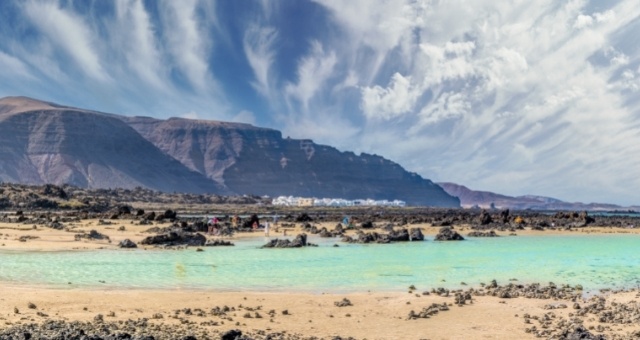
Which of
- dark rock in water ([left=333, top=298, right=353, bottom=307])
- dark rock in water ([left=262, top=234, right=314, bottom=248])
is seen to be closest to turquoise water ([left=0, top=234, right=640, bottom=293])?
dark rock in water ([left=262, top=234, right=314, bottom=248])

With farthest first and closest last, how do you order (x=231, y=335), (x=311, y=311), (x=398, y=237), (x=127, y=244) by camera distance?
(x=398, y=237), (x=127, y=244), (x=311, y=311), (x=231, y=335)

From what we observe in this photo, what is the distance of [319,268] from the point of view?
27.5 metres

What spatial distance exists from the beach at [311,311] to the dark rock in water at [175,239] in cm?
1774

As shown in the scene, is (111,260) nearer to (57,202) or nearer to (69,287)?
(69,287)

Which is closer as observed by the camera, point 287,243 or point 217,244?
point 217,244

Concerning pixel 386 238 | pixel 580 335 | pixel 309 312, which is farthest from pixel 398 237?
pixel 580 335

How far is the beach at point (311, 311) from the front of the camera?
13617 millimetres

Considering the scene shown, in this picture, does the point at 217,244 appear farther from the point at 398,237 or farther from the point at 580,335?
the point at 580,335

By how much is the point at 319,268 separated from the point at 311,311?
37.5ft

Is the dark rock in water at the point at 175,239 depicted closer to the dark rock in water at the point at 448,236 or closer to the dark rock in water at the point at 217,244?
the dark rock in water at the point at 217,244

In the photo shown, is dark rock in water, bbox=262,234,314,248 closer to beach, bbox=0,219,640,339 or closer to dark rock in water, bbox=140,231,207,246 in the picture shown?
dark rock in water, bbox=140,231,207,246

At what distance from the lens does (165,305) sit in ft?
53.9

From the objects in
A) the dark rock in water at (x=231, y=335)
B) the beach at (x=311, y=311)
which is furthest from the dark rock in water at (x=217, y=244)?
the dark rock in water at (x=231, y=335)

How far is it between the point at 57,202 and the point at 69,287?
75.2m
